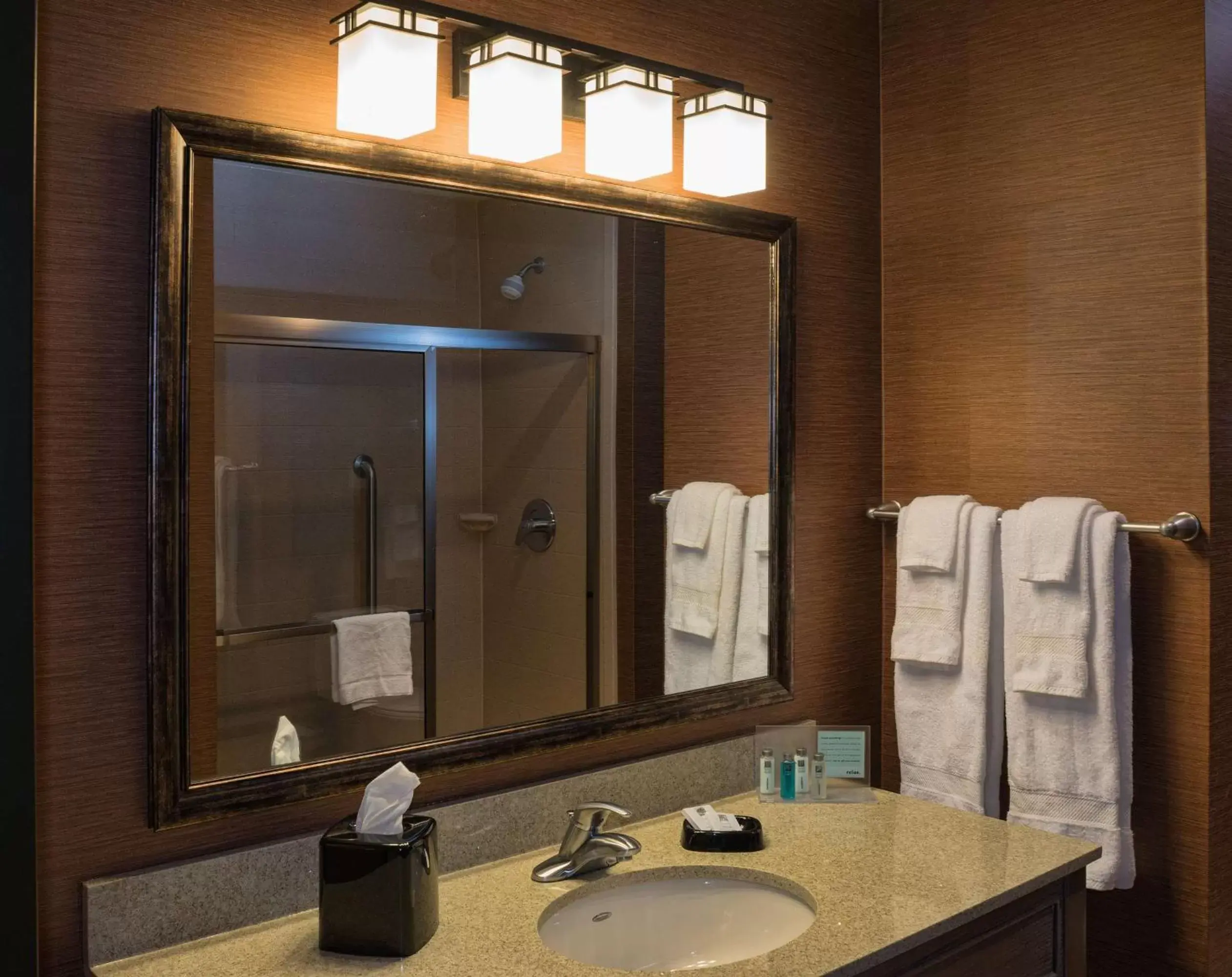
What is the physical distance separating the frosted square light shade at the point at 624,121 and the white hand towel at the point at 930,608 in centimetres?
78

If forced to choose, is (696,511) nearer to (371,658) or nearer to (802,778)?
→ (802,778)

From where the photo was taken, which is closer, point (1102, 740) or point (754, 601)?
point (1102, 740)

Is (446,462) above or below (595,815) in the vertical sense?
above

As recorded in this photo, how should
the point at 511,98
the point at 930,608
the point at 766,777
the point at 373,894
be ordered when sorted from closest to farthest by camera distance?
the point at 373,894
the point at 511,98
the point at 766,777
the point at 930,608

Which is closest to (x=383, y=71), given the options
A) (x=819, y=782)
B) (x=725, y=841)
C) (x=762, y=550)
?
(x=762, y=550)

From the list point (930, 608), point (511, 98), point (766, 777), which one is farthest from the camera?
point (930, 608)

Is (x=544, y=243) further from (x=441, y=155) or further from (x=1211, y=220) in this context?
(x=1211, y=220)

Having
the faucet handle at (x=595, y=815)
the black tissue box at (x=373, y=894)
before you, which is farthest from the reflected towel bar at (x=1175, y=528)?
the black tissue box at (x=373, y=894)

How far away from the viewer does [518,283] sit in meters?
1.58

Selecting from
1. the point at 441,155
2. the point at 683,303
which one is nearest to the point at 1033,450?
the point at 683,303

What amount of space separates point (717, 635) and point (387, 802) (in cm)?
71

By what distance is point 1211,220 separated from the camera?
1.71 m

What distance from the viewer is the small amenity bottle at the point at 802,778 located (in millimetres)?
1828

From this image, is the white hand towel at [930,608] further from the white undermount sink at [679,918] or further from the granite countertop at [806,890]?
the white undermount sink at [679,918]
